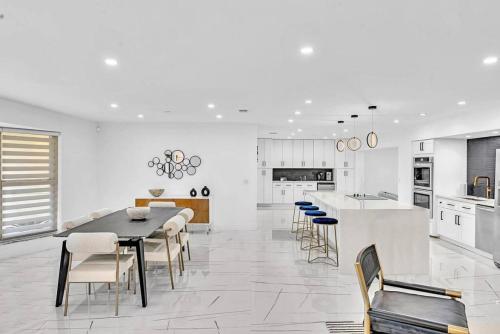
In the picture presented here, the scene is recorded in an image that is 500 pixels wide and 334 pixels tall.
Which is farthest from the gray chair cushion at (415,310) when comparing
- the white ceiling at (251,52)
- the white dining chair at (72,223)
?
the white dining chair at (72,223)

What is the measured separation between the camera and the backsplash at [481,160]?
5902 mm

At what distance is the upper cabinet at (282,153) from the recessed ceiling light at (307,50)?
8548 mm

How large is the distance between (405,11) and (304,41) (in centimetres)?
75

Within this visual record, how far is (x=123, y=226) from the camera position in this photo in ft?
12.6

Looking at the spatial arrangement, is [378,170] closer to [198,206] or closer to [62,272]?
[198,206]

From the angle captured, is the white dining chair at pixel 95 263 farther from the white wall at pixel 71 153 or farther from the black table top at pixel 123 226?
the white wall at pixel 71 153

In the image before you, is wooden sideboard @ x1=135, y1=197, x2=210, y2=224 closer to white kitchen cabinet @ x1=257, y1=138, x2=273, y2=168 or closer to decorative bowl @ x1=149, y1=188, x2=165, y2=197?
decorative bowl @ x1=149, y1=188, x2=165, y2=197

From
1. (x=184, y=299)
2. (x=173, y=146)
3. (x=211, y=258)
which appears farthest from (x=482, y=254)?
(x=173, y=146)

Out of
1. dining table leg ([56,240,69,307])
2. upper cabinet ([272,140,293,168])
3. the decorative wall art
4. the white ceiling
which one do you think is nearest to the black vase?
the decorative wall art

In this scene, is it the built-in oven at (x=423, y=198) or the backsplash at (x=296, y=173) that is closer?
the built-in oven at (x=423, y=198)

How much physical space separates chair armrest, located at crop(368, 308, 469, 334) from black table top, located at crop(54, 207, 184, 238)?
93.7 inches

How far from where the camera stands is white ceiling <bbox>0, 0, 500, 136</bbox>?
2.07 metres

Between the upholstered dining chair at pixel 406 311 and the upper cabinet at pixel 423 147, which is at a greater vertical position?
the upper cabinet at pixel 423 147

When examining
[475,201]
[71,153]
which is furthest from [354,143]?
[71,153]
